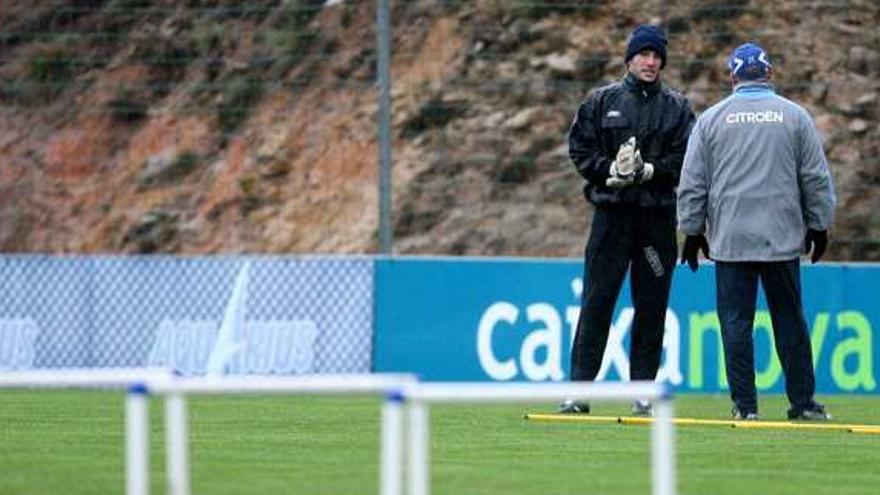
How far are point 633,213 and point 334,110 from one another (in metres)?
11.9

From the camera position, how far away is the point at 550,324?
17766mm

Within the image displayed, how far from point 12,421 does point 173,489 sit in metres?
6.04

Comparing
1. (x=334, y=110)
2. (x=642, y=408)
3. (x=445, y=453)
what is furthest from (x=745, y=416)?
(x=334, y=110)

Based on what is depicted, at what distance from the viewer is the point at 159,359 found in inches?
738

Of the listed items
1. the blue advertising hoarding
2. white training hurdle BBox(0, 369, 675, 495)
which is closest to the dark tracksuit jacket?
the blue advertising hoarding

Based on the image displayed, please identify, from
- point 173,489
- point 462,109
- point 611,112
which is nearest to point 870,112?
point 462,109

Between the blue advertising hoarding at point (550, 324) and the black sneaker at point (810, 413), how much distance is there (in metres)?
4.46

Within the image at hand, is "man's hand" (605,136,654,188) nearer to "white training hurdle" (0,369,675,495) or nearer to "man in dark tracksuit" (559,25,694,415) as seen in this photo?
"man in dark tracksuit" (559,25,694,415)

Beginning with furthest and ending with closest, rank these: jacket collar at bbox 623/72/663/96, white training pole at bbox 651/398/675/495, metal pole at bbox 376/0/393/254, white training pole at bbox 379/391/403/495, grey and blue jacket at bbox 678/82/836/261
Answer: metal pole at bbox 376/0/393/254, jacket collar at bbox 623/72/663/96, grey and blue jacket at bbox 678/82/836/261, white training pole at bbox 651/398/675/495, white training pole at bbox 379/391/403/495

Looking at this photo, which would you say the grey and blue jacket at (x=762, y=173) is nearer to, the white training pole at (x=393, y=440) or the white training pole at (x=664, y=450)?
the white training pole at (x=664, y=450)

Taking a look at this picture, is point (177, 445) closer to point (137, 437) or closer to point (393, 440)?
point (137, 437)

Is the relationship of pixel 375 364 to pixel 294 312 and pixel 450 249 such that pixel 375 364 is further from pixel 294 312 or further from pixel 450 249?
pixel 450 249

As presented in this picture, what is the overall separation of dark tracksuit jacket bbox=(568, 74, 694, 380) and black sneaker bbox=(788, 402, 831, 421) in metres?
0.96

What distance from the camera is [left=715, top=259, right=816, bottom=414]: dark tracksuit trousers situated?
41.3ft
